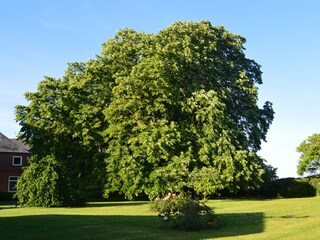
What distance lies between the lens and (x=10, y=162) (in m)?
58.6

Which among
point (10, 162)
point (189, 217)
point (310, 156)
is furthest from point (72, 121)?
point (310, 156)

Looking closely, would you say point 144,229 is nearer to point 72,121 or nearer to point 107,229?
point 107,229

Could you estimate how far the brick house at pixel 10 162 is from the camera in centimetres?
5775

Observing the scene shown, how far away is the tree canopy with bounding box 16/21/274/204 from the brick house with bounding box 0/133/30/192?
18438 millimetres

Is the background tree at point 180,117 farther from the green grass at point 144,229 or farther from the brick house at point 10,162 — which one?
the brick house at point 10,162

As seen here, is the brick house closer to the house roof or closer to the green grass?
the house roof

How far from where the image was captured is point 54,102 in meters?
42.0

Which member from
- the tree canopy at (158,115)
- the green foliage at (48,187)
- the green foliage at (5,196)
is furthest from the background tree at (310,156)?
the green foliage at (5,196)

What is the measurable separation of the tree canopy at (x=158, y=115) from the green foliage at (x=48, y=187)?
5.74 metres

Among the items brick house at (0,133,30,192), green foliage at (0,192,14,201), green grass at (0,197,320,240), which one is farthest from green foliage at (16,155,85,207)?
brick house at (0,133,30,192)

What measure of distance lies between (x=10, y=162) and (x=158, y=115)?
2919 centimetres

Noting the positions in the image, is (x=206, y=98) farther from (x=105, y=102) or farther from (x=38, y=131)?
(x=38, y=131)

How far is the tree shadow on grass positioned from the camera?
15.3 metres

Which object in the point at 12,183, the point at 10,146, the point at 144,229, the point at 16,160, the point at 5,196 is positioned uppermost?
the point at 10,146
